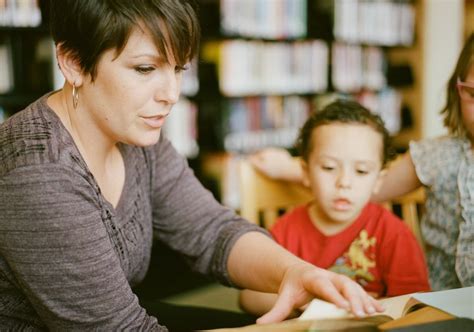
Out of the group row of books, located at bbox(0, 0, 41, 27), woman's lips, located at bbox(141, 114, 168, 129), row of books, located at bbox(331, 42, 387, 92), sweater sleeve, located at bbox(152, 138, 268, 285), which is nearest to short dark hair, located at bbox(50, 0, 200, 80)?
woman's lips, located at bbox(141, 114, 168, 129)

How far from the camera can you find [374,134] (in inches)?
60.6

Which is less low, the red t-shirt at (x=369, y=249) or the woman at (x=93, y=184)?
the woman at (x=93, y=184)

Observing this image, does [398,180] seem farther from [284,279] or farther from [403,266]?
[284,279]

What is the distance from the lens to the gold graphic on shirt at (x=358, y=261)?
4.67ft

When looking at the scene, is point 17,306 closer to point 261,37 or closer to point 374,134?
point 374,134

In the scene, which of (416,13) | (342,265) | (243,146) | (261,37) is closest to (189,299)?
(243,146)

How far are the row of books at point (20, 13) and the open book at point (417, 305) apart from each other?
2.18m

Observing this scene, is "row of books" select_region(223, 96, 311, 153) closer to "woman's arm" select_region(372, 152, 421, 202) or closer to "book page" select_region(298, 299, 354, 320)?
"woman's arm" select_region(372, 152, 421, 202)

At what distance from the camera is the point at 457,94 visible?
4.76 ft

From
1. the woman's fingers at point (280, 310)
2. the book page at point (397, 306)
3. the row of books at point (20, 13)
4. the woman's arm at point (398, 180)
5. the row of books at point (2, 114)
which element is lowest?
the woman's fingers at point (280, 310)

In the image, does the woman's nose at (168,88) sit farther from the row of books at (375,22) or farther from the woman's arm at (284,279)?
the row of books at (375,22)

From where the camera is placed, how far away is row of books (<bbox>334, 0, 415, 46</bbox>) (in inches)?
159

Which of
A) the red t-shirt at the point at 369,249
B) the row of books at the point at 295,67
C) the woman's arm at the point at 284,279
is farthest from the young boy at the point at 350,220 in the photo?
the row of books at the point at 295,67

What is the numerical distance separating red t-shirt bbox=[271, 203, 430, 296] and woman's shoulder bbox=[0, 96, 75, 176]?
2.22 feet
